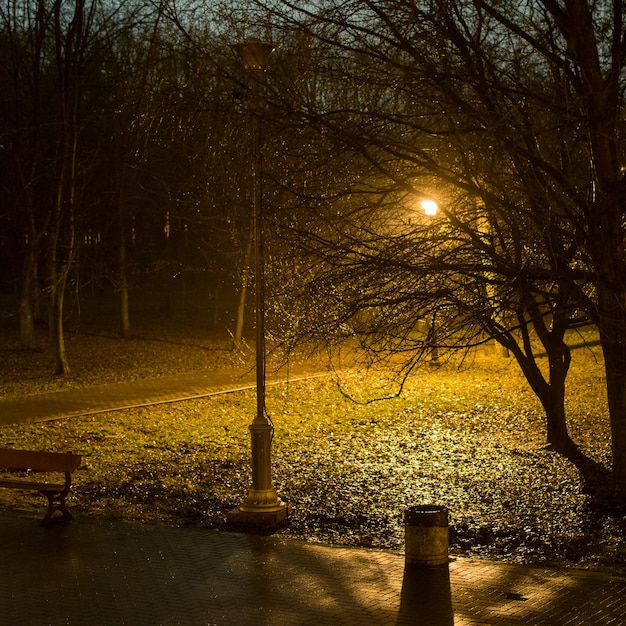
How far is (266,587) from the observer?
7.33 m

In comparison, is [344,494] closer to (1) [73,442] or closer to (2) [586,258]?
(2) [586,258]

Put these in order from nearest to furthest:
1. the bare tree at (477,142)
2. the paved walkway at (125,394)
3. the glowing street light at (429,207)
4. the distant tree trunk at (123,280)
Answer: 1. the bare tree at (477,142)
2. the glowing street light at (429,207)
3. the paved walkway at (125,394)
4. the distant tree trunk at (123,280)

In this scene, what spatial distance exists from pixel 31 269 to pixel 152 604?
71.3 ft

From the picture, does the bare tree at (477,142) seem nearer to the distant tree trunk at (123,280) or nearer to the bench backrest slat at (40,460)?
the bench backrest slat at (40,460)

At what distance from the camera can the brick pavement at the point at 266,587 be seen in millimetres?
6574

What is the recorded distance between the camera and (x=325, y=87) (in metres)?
9.98

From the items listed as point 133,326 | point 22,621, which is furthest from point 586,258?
point 133,326

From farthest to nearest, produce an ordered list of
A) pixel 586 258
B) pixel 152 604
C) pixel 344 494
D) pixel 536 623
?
pixel 344 494 → pixel 586 258 → pixel 152 604 → pixel 536 623

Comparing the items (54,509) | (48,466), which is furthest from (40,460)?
(54,509)

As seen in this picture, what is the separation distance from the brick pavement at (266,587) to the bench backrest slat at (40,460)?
0.93 meters

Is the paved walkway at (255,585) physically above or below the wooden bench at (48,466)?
below

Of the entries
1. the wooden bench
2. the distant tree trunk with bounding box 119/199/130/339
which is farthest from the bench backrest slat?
the distant tree trunk with bounding box 119/199/130/339

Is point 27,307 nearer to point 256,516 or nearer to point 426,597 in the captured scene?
point 256,516

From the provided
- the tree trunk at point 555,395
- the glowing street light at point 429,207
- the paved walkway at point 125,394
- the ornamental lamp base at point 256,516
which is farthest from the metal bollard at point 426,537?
the paved walkway at point 125,394
